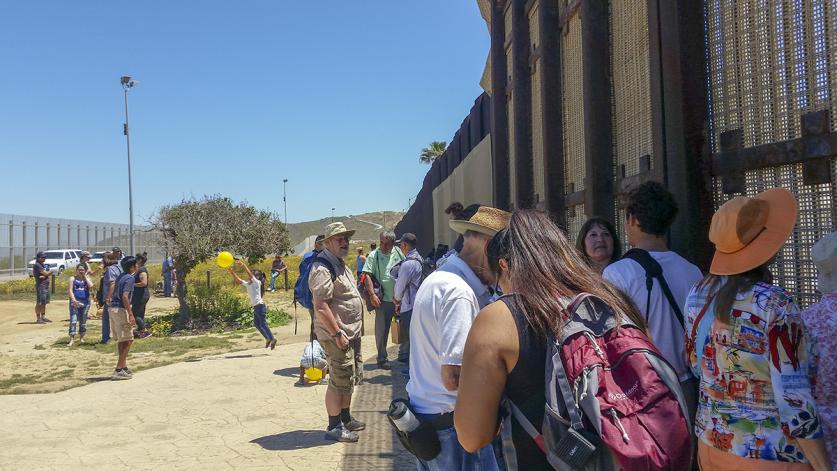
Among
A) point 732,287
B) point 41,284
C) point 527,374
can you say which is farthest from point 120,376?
point 41,284

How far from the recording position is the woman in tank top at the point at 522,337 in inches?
73.2

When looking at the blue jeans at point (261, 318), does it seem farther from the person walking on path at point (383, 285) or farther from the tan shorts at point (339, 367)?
the tan shorts at point (339, 367)

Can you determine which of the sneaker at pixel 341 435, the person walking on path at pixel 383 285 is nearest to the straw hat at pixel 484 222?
the sneaker at pixel 341 435

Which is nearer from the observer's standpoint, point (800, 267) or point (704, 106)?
point (800, 267)

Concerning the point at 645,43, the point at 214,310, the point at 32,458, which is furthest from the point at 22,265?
the point at 645,43

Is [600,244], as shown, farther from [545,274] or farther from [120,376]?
[120,376]

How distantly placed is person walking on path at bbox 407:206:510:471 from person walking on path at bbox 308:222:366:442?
2.49 m

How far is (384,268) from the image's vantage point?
909 cm

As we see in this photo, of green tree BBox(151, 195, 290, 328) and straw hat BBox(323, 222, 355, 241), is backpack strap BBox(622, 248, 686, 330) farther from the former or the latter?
green tree BBox(151, 195, 290, 328)

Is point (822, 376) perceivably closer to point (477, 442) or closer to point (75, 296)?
point (477, 442)

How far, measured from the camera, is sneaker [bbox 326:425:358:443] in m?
5.62

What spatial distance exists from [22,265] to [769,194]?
5210 centimetres

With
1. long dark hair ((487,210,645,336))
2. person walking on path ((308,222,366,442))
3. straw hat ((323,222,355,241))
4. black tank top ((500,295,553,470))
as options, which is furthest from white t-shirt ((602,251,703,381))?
straw hat ((323,222,355,241))

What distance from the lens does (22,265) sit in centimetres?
4534
